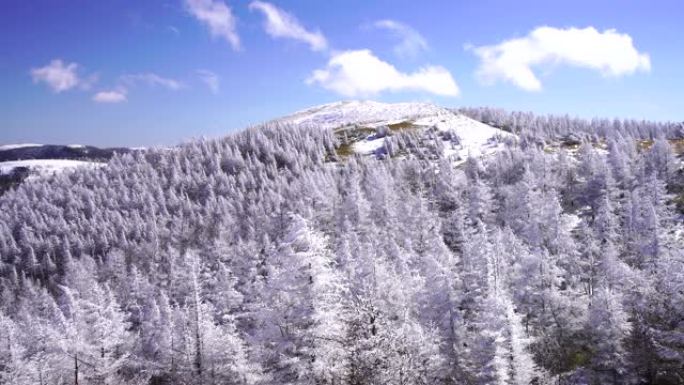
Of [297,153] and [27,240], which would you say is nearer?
[27,240]

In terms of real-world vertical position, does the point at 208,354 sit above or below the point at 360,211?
below

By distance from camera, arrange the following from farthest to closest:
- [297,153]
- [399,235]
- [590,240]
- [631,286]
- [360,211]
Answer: [297,153], [360,211], [399,235], [590,240], [631,286]

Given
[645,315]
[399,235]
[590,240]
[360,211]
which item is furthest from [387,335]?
[360,211]

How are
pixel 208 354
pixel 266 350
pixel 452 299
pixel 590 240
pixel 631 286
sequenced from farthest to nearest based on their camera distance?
pixel 590 240
pixel 631 286
pixel 452 299
pixel 208 354
pixel 266 350

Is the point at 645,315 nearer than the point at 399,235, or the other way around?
the point at 645,315

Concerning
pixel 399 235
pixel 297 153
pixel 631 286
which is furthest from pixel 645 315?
pixel 297 153

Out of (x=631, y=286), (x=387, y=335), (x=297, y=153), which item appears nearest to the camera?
(x=387, y=335)

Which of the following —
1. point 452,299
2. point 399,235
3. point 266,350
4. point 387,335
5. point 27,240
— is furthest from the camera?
point 27,240

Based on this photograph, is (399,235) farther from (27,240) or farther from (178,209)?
(27,240)

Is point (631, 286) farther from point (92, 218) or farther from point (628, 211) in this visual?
point (92, 218)
